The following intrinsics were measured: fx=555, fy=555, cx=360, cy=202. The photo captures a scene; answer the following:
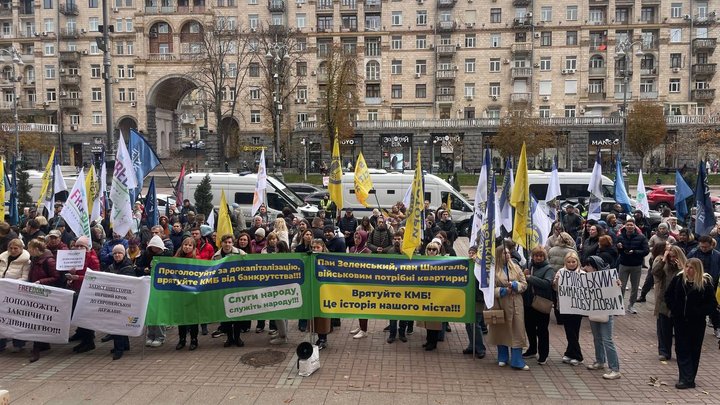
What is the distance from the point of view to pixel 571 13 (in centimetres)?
5838

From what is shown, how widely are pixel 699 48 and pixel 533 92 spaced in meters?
17.0

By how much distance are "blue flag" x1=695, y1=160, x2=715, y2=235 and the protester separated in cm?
523

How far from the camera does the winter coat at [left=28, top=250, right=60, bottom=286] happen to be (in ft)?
26.3

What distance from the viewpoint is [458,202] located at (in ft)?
68.6

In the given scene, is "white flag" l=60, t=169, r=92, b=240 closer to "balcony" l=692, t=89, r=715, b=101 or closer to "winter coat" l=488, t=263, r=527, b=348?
"winter coat" l=488, t=263, r=527, b=348

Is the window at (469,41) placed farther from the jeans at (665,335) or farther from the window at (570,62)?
the jeans at (665,335)

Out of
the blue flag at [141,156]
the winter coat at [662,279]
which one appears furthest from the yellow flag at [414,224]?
the blue flag at [141,156]

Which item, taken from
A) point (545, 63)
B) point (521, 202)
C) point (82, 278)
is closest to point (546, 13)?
point (545, 63)

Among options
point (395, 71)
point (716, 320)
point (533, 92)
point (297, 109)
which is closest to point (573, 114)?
point (533, 92)

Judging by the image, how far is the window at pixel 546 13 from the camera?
5856 centimetres

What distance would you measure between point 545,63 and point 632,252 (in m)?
53.2

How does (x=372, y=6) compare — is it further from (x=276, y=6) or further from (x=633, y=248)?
(x=633, y=248)

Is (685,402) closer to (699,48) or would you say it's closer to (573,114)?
(573,114)

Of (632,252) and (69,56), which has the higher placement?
(69,56)
